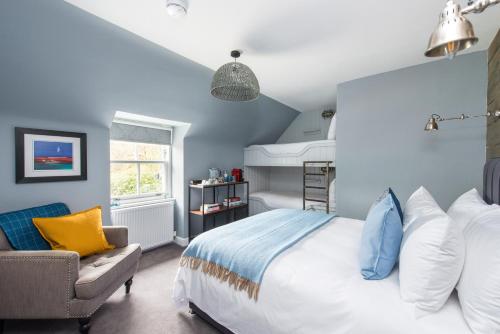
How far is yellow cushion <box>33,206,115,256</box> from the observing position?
1.77 metres

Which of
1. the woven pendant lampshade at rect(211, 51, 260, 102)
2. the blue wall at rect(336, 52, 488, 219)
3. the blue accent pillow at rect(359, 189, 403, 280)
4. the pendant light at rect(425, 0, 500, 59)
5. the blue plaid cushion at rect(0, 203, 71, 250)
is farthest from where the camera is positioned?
the blue wall at rect(336, 52, 488, 219)

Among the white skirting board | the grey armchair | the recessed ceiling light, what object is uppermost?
the recessed ceiling light

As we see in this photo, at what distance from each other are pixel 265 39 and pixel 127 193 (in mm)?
2726

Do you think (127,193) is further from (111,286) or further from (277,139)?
(277,139)

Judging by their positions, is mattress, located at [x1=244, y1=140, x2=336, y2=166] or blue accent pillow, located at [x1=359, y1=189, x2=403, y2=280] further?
mattress, located at [x1=244, y1=140, x2=336, y2=166]

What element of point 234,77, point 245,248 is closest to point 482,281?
point 245,248

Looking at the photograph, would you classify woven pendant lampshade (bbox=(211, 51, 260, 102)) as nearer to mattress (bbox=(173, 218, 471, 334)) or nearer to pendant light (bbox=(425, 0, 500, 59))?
pendant light (bbox=(425, 0, 500, 59))

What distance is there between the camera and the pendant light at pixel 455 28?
0.73 meters

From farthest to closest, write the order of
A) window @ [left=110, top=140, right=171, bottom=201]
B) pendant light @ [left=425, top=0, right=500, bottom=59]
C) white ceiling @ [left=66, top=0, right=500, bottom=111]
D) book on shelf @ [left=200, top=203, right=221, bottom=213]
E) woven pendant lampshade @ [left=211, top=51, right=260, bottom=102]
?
book on shelf @ [left=200, top=203, right=221, bottom=213] → window @ [left=110, top=140, right=171, bottom=201] → woven pendant lampshade @ [left=211, top=51, right=260, bottom=102] → white ceiling @ [left=66, top=0, right=500, bottom=111] → pendant light @ [left=425, top=0, right=500, bottom=59]

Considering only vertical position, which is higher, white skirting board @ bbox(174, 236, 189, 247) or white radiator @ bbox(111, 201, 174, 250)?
white radiator @ bbox(111, 201, 174, 250)

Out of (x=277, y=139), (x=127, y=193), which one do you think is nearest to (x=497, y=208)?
(x=127, y=193)

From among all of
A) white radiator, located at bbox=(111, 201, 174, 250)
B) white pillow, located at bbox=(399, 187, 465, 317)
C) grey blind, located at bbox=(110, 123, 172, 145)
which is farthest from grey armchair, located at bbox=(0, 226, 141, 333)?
white pillow, located at bbox=(399, 187, 465, 317)

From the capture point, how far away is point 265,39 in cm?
199

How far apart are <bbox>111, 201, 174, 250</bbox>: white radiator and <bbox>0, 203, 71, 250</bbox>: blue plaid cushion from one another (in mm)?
859
